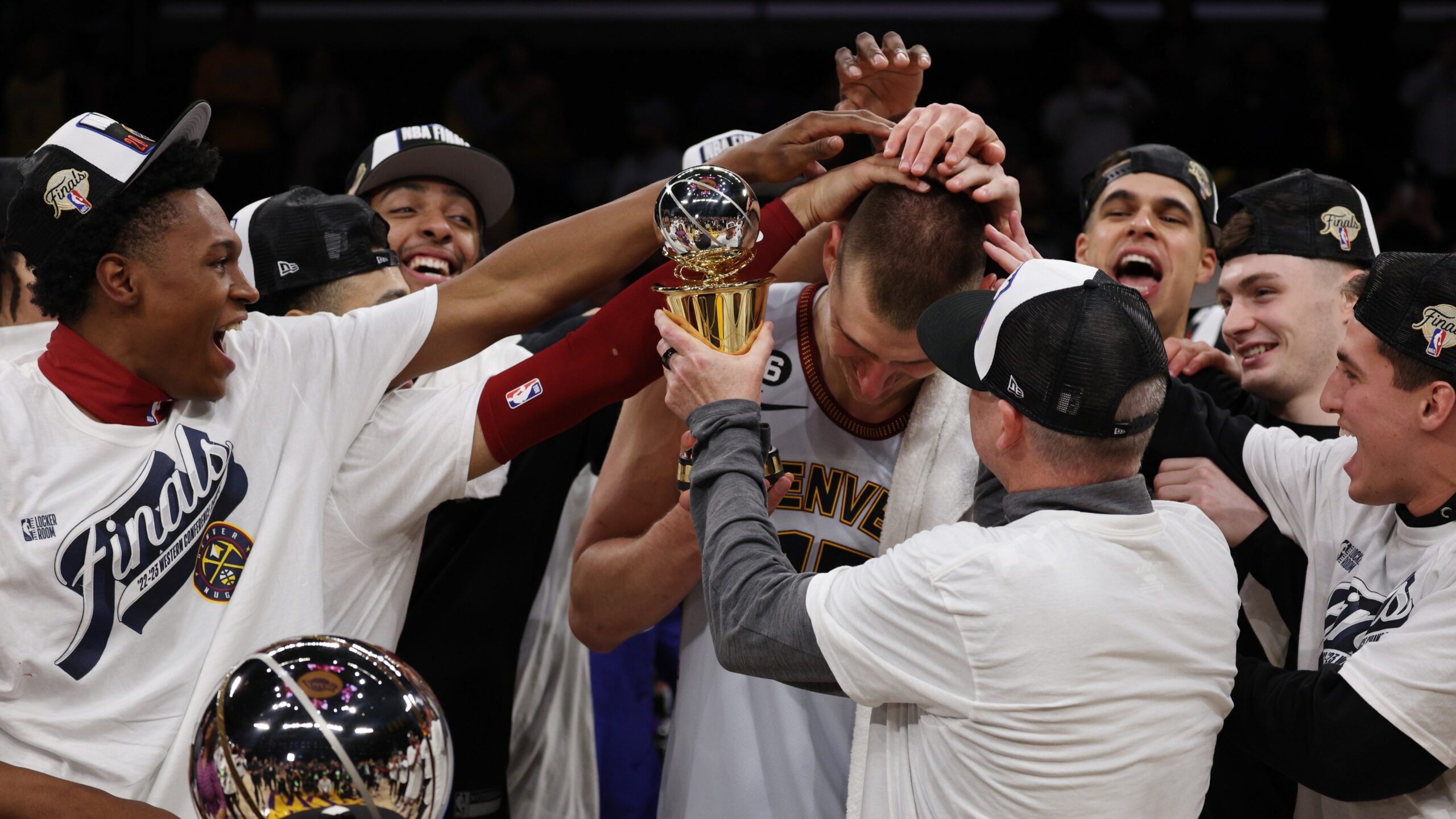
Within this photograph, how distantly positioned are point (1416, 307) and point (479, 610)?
2.20 m

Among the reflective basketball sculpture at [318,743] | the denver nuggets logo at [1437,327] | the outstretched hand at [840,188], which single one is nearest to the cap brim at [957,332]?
the outstretched hand at [840,188]

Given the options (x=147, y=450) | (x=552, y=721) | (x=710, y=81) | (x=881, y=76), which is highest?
(x=710, y=81)

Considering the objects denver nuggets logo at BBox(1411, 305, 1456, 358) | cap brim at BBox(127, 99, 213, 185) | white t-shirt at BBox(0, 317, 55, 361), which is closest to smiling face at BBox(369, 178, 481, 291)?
white t-shirt at BBox(0, 317, 55, 361)

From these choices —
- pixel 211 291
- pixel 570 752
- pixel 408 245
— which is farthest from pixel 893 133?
pixel 570 752

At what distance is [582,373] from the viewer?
243 centimetres

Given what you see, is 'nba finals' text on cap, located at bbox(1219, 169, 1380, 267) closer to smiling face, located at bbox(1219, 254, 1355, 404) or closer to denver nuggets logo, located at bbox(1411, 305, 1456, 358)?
smiling face, located at bbox(1219, 254, 1355, 404)

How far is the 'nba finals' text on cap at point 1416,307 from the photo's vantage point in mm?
2242

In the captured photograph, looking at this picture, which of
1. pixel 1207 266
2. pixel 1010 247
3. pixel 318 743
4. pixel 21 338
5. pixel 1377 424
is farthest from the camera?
pixel 1207 266

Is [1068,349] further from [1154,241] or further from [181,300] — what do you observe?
[1154,241]

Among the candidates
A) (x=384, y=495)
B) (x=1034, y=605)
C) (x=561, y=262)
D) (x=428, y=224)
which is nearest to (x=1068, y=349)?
(x=1034, y=605)

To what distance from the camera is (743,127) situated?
9133 millimetres

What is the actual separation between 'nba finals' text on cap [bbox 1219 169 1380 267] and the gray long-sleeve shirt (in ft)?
4.52

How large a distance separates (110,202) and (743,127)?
285 inches

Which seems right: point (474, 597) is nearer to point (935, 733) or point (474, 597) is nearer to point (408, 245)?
point (408, 245)
